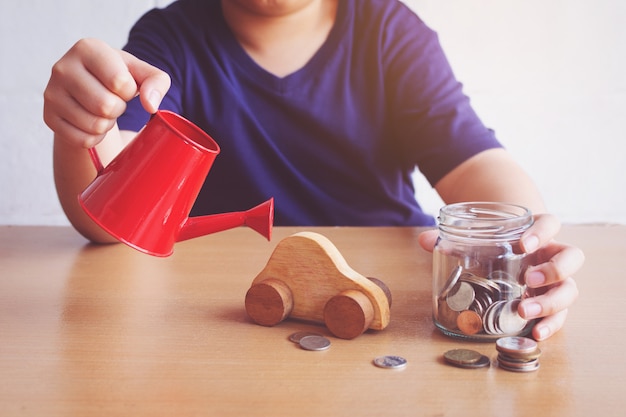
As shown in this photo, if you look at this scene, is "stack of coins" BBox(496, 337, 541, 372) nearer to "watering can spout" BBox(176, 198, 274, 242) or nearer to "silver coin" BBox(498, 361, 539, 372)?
"silver coin" BBox(498, 361, 539, 372)

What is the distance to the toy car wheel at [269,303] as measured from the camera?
0.55 m

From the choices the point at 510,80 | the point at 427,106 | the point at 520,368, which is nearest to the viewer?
the point at 520,368

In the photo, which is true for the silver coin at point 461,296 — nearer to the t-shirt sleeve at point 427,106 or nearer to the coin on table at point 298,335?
the coin on table at point 298,335

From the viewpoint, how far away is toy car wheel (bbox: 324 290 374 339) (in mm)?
521

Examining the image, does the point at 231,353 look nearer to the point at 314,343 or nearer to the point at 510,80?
the point at 314,343

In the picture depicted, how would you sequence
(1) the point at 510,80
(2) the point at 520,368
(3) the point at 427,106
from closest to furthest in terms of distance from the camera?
1. (2) the point at 520,368
2. (3) the point at 427,106
3. (1) the point at 510,80

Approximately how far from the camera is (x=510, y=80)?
1664mm

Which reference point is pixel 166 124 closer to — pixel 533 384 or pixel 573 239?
pixel 533 384

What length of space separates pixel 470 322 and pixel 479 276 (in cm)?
4

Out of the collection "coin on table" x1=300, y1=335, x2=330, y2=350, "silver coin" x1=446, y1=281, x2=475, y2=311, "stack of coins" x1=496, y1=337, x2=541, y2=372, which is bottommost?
"coin on table" x1=300, y1=335, x2=330, y2=350

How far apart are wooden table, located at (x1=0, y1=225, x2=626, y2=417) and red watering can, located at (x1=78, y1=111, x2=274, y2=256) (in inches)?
3.1

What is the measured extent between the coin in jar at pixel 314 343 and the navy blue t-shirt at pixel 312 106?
1.85ft

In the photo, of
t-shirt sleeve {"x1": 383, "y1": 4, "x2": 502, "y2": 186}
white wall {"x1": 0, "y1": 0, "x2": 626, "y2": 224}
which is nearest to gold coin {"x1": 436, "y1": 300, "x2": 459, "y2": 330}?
t-shirt sleeve {"x1": 383, "y1": 4, "x2": 502, "y2": 186}

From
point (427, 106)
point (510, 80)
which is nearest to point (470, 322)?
point (427, 106)
